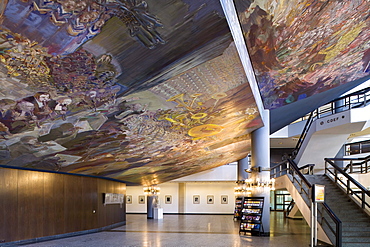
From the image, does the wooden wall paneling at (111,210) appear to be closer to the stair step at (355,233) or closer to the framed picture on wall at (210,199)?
the stair step at (355,233)

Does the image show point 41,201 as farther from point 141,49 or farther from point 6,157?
point 141,49

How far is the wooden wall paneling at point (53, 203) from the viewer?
13.7m

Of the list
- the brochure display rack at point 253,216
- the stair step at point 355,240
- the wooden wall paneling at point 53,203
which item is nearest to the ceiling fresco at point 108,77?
the wooden wall paneling at point 53,203

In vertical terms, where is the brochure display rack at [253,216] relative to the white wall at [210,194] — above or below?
above

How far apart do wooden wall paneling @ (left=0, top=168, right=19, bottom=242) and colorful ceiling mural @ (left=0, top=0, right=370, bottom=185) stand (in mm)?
710

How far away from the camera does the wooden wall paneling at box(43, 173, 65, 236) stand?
45.0ft

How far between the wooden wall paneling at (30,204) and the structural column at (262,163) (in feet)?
27.2

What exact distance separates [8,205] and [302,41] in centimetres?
993

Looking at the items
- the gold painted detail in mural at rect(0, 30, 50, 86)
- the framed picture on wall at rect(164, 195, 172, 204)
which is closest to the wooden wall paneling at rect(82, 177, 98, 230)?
the gold painted detail in mural at rect(0, 30, 50, 86)

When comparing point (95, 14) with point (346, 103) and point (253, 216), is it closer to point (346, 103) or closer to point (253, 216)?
point (253, 216)

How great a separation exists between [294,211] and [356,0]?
19933 mm

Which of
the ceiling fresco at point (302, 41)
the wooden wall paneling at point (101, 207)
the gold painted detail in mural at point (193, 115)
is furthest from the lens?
the wooden wall paneling at point (101, 207)

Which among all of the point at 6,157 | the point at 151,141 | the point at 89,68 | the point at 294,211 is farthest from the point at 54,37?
the point at 294,211

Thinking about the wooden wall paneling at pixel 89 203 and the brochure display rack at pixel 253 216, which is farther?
the wooden wall paneling at pixel 89 203
